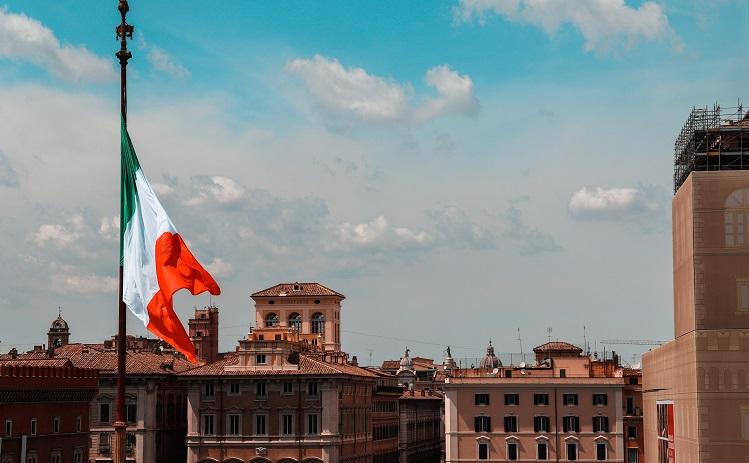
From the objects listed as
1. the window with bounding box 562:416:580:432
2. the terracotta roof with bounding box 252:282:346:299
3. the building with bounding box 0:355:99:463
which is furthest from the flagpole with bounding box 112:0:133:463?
the terracotta roof with bounding box 252:282:346:299

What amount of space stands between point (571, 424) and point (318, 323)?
4093cm

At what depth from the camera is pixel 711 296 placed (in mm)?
54812

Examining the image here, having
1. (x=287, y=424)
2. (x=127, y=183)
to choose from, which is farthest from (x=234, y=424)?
(x=127, y=183)

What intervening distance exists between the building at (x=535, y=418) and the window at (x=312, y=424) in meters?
10.4

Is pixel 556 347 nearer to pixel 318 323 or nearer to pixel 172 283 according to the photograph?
pixel 318 323

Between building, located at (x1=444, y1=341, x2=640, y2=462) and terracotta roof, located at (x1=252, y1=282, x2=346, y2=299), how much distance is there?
3462 centimetres

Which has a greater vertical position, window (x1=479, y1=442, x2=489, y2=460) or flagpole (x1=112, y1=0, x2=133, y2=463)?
flagpole (x1=112, y1=0, x2=133, y2=463)

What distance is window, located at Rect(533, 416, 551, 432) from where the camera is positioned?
330ft

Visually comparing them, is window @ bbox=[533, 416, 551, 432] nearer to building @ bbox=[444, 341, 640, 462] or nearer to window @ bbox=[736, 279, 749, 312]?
building @ bbox=[444, 341, 640, 462]

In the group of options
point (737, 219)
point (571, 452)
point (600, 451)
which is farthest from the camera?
point (571, 452)

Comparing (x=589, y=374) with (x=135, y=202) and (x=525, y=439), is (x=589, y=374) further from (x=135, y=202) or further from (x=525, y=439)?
(x=135, y=202)

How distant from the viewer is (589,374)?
4077 inches

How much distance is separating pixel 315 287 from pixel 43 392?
60.5 meters

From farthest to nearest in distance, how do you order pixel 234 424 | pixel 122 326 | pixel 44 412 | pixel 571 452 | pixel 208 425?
pixel 208 425
pixel 234 424
pixel 571 452
pixel 44 412
pixel 122 326
